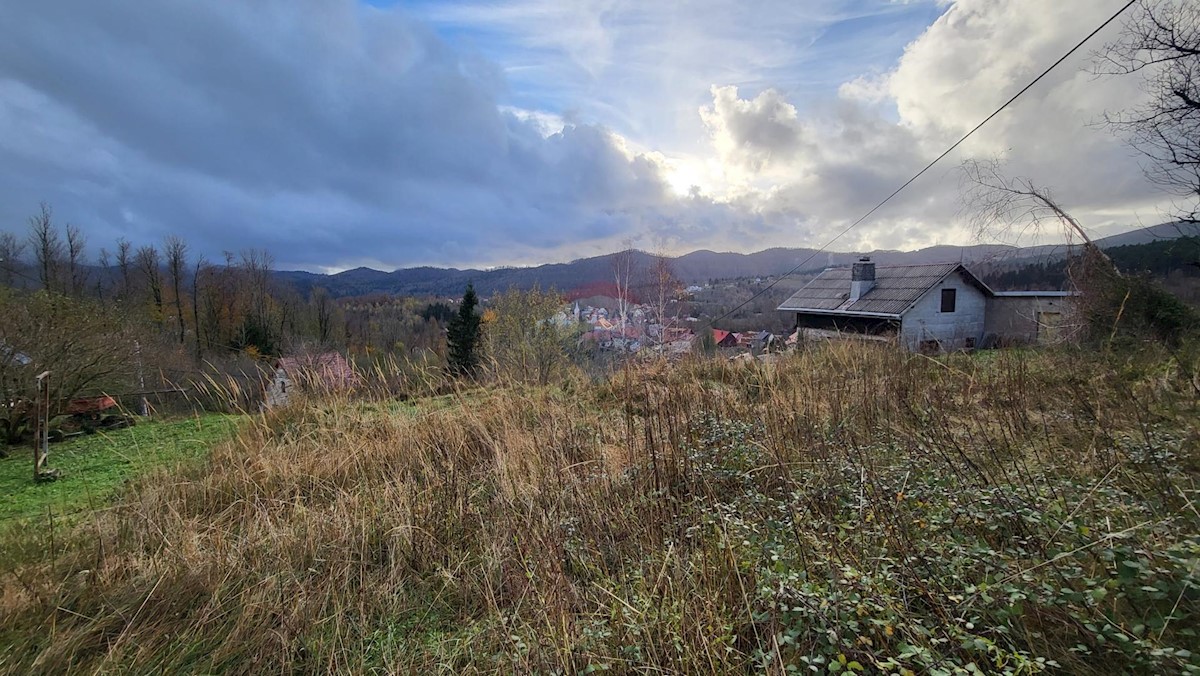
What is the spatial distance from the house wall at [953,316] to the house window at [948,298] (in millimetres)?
128

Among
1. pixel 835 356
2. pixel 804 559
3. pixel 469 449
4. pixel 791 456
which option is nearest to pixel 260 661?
pixel 469 449

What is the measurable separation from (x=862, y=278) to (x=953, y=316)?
340cm

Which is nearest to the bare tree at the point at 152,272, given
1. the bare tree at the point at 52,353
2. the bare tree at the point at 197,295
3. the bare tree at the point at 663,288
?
the bare tree at the point at 197,295

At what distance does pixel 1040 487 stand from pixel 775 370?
10.5ft

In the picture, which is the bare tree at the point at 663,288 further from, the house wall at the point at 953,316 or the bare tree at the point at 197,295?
the bare tree at the point at 197,295

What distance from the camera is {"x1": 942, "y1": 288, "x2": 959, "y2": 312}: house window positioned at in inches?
616

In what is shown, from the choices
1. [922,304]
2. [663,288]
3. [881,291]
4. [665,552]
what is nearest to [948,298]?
[922,304]

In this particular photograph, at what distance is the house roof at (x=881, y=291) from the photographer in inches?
595

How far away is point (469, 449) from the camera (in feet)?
10.7

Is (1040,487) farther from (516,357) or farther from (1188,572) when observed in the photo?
(516,357)

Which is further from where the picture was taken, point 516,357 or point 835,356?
point 835,356

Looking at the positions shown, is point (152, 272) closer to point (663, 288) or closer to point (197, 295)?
point (197, 295)

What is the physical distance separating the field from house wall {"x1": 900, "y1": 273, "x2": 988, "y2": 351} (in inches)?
518

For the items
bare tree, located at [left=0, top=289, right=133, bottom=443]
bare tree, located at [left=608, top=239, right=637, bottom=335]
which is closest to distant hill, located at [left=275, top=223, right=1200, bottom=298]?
bare tree, located at [left=608, top=239, right=637, bottom=335]
